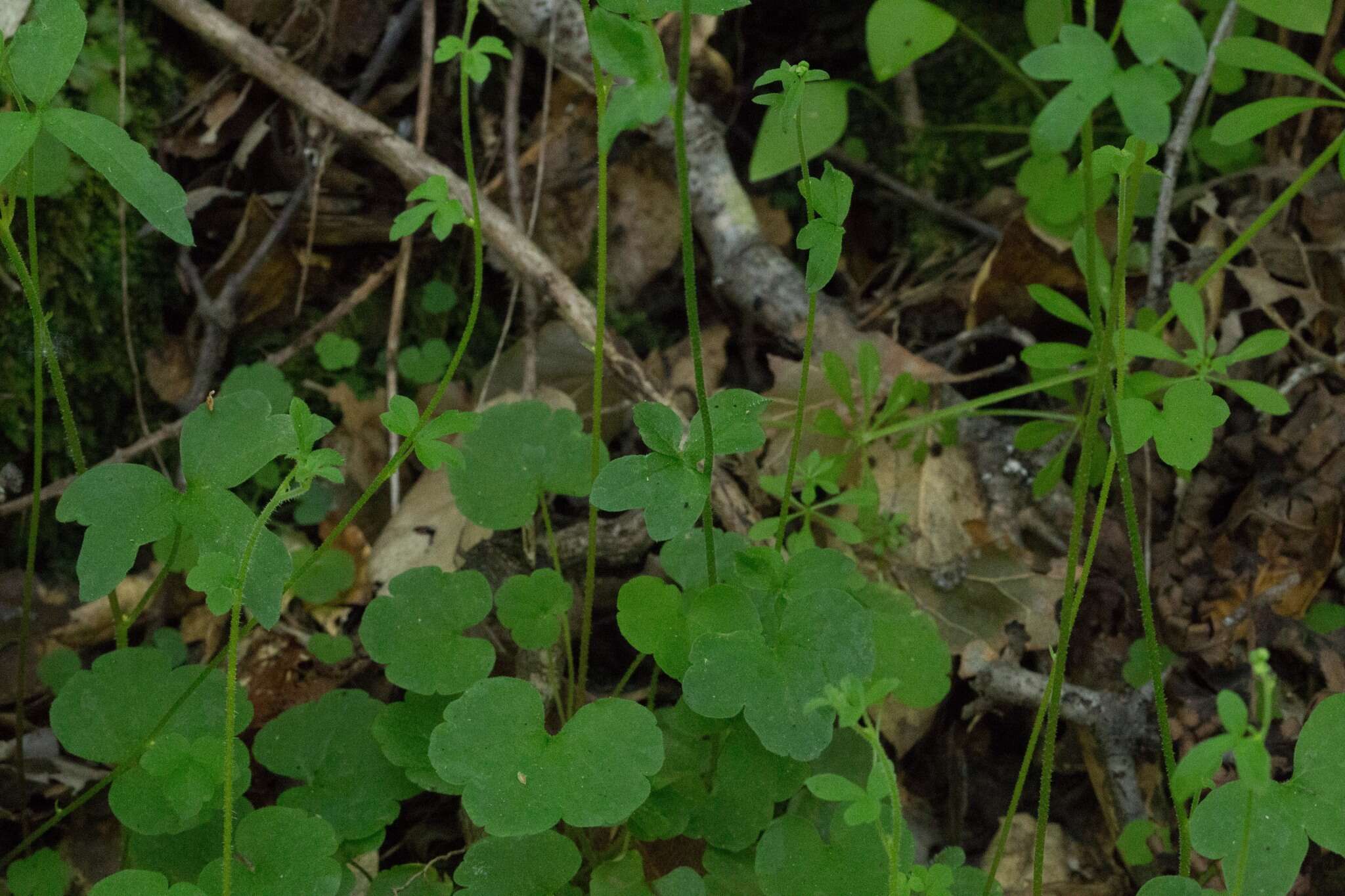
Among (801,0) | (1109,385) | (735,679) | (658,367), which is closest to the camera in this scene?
(1109,385)

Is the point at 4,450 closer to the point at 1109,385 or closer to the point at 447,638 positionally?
the point at 447,638

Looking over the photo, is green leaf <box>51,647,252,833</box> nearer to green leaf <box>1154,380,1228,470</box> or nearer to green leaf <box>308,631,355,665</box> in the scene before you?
green leaf <box>308,631,355,665</box>

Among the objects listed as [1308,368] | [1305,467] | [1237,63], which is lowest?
[1305,467]

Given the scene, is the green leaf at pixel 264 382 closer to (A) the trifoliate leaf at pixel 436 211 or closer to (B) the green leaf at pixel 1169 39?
(A) the trifoliate leaf at pixel 436 211

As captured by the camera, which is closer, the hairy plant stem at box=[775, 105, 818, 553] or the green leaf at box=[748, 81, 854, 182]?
the hairy plant stem at box=[775, 105, 818, 553]

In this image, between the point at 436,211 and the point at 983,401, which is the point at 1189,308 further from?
the point at 436,211

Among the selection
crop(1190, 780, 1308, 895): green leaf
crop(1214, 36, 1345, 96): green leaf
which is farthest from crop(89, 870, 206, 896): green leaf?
crop(1214, 36, 1345, 96): green leaf

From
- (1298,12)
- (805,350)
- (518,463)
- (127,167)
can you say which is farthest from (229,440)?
(1298,12)

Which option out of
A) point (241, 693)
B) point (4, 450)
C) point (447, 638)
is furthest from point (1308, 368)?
point (4, 450)
